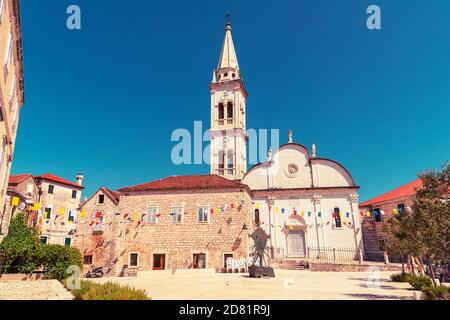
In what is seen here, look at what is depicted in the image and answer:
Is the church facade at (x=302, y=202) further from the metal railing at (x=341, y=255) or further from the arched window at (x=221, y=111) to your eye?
the arched window at (x=221, y=111)

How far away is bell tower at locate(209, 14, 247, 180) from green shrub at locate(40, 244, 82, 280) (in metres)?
21.5

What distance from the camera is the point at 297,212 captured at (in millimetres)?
29281

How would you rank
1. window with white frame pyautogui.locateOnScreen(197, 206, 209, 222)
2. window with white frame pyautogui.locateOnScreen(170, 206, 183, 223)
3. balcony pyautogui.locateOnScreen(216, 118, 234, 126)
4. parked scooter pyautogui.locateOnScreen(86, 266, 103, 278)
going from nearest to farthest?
parked scooter pyautogui.locateOnScreen(86, 266, 103, 278) < window with white frame pyautogui.locateOnScreen(197, 206, 209, 222) < window with white frame pyautogui.locateOnScreen(170, 206, 183, 223) < balcony pyautogui.locateOnScreen(216, 118, 234, 126)

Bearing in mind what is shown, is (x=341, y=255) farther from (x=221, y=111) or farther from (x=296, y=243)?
(x=221, y=111)

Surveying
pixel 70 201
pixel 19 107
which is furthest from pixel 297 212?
pixel 70 201

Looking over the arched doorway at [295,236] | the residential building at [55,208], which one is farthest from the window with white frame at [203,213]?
the residential building at [55,208]

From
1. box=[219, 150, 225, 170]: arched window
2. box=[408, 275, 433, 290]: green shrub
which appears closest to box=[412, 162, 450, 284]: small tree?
box=[408, 275, 433, 290]: green shrub

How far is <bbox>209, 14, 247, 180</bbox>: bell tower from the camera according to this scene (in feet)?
115

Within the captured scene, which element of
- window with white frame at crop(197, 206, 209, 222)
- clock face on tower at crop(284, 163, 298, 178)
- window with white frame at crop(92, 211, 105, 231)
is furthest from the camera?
clock face on tower at crop(284, 163, 298, 178)

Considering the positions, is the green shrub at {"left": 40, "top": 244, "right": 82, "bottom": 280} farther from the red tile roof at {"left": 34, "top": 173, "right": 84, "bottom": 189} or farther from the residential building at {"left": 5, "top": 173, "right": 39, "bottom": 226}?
the red tile roof at {"left": 34, "top": 173, "right": 84, "bottom": 189}

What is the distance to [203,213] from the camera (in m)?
22.7

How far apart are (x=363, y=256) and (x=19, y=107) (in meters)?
31.1
